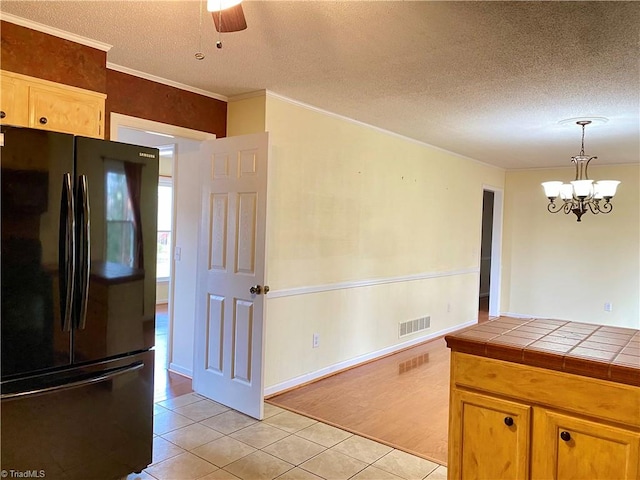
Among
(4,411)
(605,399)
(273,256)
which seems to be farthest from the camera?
(273,256)

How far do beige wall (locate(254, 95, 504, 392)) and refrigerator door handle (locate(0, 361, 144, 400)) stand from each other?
1.37 metres

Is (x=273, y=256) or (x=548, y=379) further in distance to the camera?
(x=273, y=256)

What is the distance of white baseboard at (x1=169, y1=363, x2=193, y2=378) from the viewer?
13.6ft

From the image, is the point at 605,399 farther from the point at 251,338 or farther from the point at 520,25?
the point at 251,338

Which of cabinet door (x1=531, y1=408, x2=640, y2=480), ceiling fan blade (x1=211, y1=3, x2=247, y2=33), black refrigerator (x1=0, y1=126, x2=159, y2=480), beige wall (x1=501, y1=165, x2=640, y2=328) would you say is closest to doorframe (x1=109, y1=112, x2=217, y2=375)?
black refrigerator (x1=0, y1=126, x2=159, y2=480)

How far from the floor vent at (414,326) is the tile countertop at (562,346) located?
3.27 meters

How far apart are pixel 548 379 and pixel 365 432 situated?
5.88 ft

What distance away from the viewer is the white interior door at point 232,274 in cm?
321

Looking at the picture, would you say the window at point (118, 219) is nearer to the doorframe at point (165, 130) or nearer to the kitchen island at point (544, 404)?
the doorframe at point (165, 130)

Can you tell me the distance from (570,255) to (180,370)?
581 centimetres

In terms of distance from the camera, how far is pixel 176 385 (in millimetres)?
3908

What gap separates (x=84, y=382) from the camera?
Answer: 2205 millimetres

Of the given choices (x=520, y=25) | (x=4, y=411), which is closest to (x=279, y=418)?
(x=4, y=411)

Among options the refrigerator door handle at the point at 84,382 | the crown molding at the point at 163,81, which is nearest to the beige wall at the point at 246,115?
the crown molding at the point at 163,81
